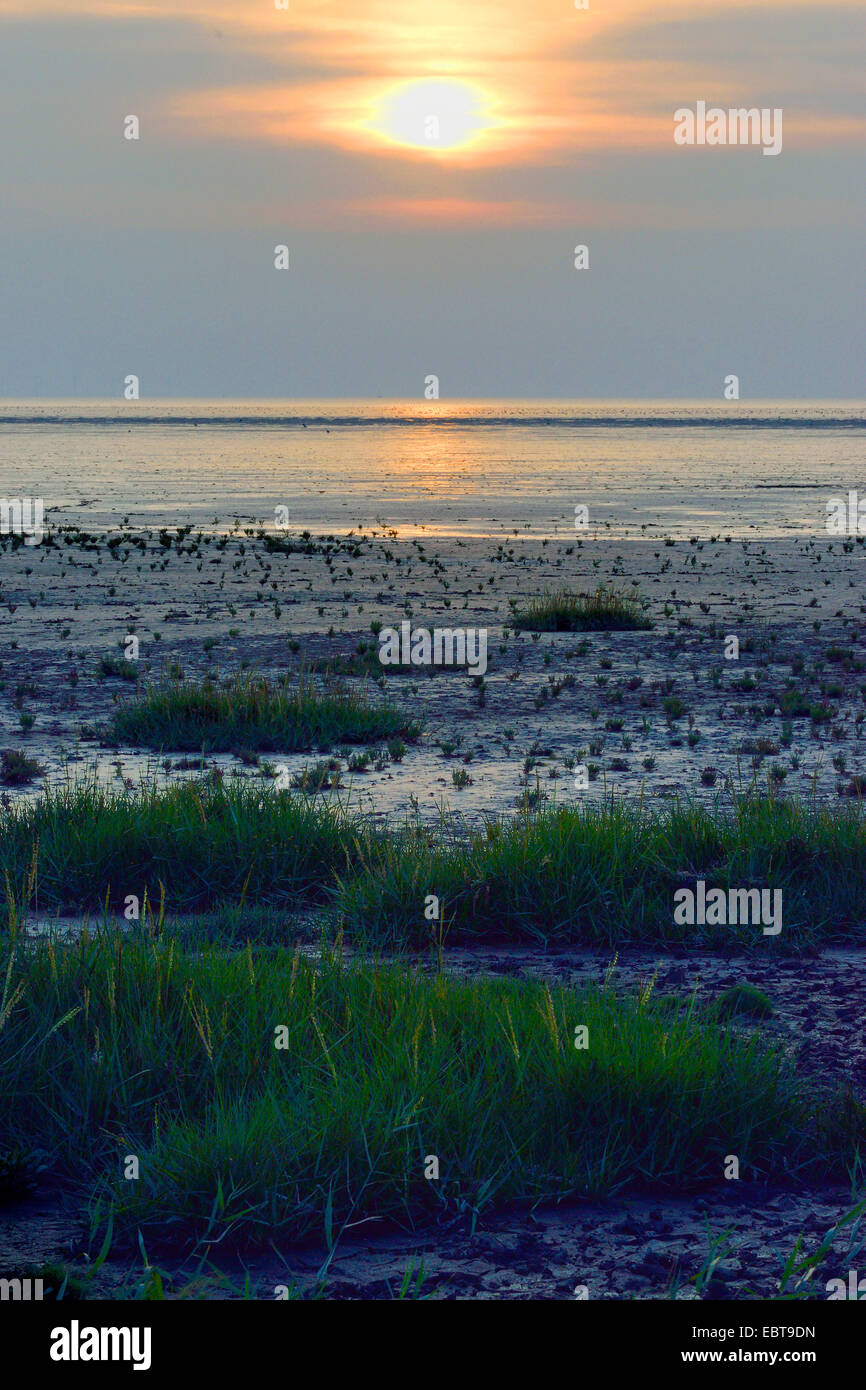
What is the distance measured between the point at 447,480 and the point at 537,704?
59.7 metres

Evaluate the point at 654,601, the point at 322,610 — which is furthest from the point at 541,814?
the point at 654,601

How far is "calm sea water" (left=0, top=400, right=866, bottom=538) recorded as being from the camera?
163ft

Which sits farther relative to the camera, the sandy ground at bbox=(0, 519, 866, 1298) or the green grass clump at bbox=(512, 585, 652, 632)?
the green grass clump at bbox=(512, 585, 652, 632)

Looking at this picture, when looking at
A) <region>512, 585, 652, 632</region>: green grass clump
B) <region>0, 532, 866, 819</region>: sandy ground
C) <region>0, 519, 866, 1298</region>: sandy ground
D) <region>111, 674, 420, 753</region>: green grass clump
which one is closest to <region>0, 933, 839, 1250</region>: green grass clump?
<region>0, 519, 866, 1298</region>: sandy ground

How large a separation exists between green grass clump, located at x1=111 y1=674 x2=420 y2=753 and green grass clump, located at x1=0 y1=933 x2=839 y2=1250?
7.62 m

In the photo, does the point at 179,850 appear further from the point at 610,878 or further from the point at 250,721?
the point at 250,721

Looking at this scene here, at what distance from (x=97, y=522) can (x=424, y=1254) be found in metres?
43.7

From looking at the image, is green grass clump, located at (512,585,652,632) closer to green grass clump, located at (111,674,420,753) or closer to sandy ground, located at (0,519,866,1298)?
sandy ground, located at (0,519,866,1298)
